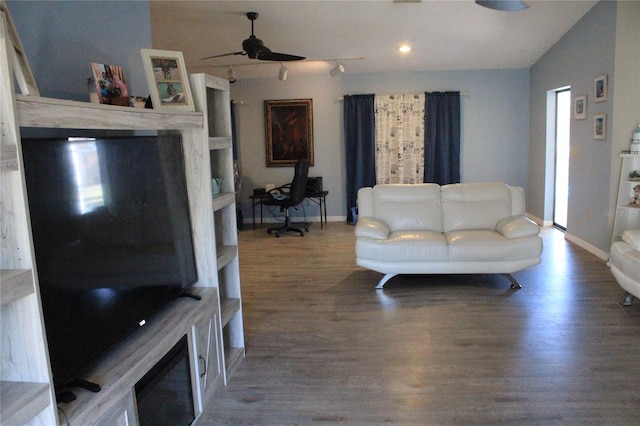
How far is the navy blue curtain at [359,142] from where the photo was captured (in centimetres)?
784

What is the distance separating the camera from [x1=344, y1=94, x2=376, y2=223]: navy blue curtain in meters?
7.84

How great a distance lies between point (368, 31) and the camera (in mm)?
5941

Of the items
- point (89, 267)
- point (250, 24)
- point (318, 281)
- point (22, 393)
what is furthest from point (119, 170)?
point (250, 24)

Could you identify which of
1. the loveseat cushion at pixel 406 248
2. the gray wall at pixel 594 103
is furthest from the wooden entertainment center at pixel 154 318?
the gray wall at pixel 594 103

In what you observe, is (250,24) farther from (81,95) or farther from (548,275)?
(548,275)

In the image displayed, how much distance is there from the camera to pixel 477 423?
7.82 ft

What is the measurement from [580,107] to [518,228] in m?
2.36

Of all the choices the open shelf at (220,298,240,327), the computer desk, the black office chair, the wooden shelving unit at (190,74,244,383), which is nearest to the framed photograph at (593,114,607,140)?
the black office chair

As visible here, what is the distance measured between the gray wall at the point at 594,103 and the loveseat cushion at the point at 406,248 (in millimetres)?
2093

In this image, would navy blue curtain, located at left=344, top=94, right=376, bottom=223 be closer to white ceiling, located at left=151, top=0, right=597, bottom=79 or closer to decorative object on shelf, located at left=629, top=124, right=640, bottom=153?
white ceiling, located at left=151, top=0, right=597, bottom=79

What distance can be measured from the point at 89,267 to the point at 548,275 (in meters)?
4.20

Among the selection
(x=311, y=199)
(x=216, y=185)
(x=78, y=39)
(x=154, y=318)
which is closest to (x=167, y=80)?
(x=78, y=39)

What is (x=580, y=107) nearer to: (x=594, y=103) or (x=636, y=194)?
(x=594, y=103)

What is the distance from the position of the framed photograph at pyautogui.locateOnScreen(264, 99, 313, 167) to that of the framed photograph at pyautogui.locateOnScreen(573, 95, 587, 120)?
3.72 m
